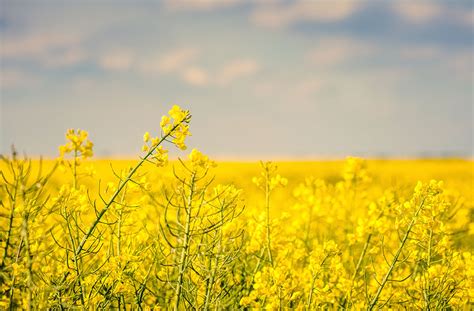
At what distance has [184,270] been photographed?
2971mm

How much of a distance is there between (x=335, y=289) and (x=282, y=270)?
632 millimetres

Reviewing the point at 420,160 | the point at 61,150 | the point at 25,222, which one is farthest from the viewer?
the point at 420,160

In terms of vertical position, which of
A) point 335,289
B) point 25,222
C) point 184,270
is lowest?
point 335,289

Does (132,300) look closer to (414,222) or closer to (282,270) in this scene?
(282,270)

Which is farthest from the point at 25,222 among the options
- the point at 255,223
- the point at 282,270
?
the point at 255,223

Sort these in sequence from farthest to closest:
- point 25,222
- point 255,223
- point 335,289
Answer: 1. point 255,223
2. point 335,289
3. point 25,222

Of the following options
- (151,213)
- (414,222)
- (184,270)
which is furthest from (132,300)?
(151,213)

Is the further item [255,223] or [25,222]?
[255,223]

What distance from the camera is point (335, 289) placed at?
390 centimetres

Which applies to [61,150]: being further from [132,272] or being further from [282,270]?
[282,270]

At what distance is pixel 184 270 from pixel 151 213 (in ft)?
12.3

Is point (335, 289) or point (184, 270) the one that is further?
point (335, 289)

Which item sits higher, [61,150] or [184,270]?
[61,150]

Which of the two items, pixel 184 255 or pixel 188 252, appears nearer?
pixel 184 255
